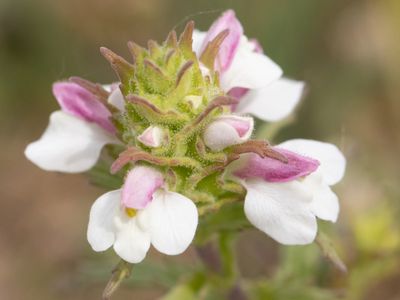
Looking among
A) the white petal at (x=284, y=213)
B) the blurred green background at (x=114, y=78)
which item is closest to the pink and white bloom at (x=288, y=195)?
the white petal at (x=284, y=213)

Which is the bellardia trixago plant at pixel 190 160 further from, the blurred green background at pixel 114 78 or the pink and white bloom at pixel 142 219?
the blurred green background at pixel 114 78

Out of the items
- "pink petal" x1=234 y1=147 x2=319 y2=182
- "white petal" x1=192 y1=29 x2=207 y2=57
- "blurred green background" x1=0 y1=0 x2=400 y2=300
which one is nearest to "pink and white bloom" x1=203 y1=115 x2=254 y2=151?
"pink petal" x1=234 y1=147 x2=319 y2=182

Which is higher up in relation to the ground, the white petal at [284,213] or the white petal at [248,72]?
the white petal at [248,72]

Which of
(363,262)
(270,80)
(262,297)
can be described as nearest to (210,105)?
(270,80)

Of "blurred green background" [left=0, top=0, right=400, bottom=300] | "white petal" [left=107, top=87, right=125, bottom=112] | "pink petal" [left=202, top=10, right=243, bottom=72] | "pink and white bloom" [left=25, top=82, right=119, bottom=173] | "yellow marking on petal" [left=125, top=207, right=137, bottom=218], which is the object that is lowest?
"blurred green background" [left=0, top=0, right=400, bottom=300]

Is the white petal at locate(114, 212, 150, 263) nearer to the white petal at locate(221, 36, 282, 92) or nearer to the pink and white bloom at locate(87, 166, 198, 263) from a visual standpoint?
the pink and white bloom at locate(87, 166, 198, 263)
